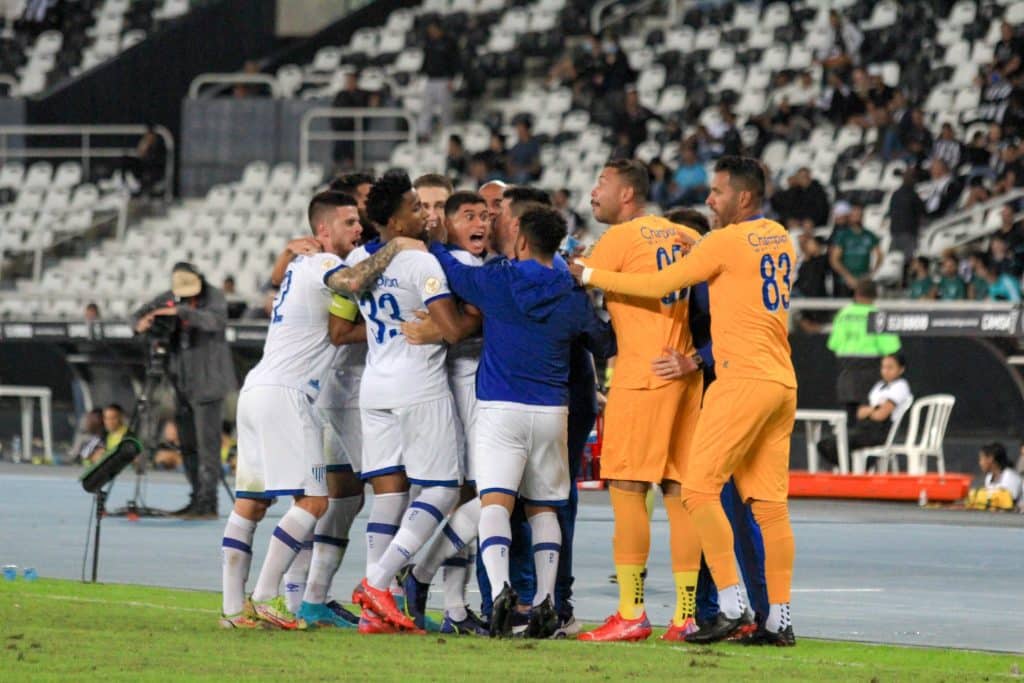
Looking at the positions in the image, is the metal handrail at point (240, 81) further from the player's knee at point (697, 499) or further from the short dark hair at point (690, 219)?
the player's knee at point (697, 499)

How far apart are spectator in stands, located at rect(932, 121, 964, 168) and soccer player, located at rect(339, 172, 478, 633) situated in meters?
15.4

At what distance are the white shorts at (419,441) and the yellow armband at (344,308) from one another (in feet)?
1.61

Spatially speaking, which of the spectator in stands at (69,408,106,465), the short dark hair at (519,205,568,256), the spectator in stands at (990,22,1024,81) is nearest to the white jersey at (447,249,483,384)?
the short dark hair at (519,205,568,256)

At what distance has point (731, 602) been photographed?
30.9 feet

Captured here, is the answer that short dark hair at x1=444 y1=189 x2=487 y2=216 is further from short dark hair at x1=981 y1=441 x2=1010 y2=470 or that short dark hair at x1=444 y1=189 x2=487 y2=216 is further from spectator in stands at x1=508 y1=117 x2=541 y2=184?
spectator in stands at x1=508 y1=117 x2=541 y2=184

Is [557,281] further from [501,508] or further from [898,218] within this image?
[898,218]

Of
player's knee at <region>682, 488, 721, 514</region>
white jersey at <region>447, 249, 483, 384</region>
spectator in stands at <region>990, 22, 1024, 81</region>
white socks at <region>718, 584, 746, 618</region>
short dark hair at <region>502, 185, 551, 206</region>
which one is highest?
spectator in stands at <region>990, 22, 1024, 81</region>

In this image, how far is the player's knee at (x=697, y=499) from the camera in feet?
30.7

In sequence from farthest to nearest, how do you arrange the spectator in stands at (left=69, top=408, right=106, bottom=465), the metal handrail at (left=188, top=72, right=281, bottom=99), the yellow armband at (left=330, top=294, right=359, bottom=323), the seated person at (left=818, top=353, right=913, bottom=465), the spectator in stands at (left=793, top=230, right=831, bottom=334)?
the metal handrail at (left=188, top=72, right=281, bottom=99)
the spectator in stands at (left=69, top=408, right=106, bottom=465)
the spectator in stands at (left=793, top=230, right=831, bottom=334)
the seated person at (left=818, top=353, right=913, bottom=465)
the yellow armband at (left=330, top=294, right=359, bottom=323)

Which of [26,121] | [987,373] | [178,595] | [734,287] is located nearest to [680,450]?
[734,287]

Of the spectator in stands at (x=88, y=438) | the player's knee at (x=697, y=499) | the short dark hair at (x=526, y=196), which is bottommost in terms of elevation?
the spectator in stands at (x=88, y=438)

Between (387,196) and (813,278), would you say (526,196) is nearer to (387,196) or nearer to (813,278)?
(387,196)

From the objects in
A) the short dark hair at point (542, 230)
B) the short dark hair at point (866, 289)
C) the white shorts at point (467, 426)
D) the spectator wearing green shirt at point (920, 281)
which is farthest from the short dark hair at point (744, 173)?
the spectator wearing green shirt at point (920, 281)

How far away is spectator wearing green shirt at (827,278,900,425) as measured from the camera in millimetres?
20156
